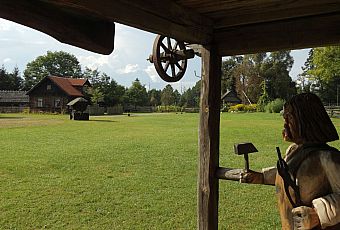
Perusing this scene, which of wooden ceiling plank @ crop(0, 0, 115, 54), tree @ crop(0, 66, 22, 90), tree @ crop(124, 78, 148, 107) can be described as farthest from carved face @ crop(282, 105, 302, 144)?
tree @ crop(0, 66, 22, 90)

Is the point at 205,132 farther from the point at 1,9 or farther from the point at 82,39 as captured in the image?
the point at 1,9

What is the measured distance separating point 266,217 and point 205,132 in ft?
9.84

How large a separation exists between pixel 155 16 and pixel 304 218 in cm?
156

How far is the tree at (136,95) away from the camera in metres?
55.4

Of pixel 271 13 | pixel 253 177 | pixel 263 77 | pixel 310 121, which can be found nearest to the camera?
pixel 310 121

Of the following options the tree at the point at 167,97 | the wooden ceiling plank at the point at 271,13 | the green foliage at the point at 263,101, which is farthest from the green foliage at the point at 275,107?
the wooden ceiling plank at the point at 271,13

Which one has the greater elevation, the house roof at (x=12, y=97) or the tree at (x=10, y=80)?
the tree at (x=10, y=80)

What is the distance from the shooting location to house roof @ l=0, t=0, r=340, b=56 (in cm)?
200

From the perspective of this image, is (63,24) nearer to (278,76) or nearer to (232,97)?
(278,76)

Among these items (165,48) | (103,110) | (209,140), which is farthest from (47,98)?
(209,140)

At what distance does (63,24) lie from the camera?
2.14m

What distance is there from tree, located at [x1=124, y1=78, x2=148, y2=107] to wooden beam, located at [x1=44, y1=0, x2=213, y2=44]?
2020 inches

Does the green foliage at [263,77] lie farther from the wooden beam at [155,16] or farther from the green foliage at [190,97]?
the wooden beam at [155,16]

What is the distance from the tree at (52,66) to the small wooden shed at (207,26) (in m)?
66.3
